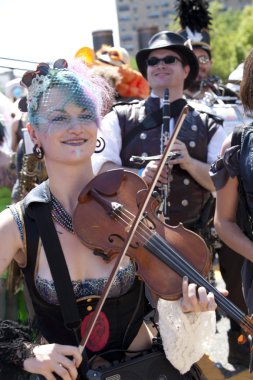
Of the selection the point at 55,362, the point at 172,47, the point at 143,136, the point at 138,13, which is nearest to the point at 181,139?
the point at 143,136

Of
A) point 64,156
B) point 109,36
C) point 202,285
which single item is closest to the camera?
point 202,285

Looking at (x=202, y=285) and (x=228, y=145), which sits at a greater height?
(x=228, y=145)

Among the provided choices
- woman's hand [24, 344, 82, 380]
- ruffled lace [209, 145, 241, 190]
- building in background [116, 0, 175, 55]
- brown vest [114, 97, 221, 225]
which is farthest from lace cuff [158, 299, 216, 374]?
building in background [116, 0, 175, 55]

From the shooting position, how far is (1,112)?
17.8ft

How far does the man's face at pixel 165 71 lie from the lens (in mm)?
4090

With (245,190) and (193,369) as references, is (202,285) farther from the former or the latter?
(245,190)

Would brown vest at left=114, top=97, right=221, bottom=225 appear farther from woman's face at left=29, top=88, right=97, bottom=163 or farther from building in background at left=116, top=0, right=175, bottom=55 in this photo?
building in background at left=116, top=0, right=175, bottom=55

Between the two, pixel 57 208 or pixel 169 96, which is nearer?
pixel 57 208

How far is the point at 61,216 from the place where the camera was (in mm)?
2154

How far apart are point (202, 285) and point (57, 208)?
0.53m

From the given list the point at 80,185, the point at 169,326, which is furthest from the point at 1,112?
the point at 169,326

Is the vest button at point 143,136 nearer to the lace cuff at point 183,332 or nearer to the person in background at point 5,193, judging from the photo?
the person in background at point 5,193

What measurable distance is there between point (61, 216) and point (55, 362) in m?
0.47

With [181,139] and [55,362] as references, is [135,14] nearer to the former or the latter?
[181,139]
